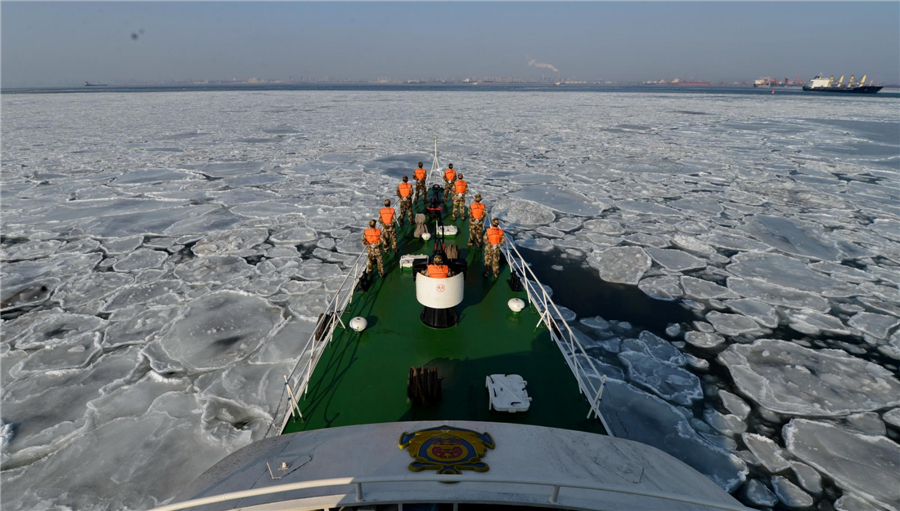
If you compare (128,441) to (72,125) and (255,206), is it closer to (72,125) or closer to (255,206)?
(255,206)

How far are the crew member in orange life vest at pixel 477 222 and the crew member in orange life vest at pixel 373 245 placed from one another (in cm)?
212

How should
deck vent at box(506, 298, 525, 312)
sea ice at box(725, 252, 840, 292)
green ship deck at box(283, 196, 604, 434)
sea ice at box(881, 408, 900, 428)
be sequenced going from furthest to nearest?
sea ice at box(725, 252, 840, 292)
deck vent at box(506, 298, 525, 312)
sea ice at box(881, 408, 900, 428)
green ship deck at box(283, 196, 604, 434)

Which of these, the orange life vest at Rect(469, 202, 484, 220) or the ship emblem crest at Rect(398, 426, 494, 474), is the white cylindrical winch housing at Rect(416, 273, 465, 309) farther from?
the orange life vest at Rect(469, 202, 484, 220)

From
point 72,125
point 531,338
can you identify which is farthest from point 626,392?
point 72,125

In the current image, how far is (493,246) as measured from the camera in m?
7.37

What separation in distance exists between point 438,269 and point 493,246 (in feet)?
7.21

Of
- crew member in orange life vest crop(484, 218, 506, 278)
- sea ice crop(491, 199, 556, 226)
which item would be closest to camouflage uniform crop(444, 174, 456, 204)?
sea ice crop(491, 199, 556, 226)

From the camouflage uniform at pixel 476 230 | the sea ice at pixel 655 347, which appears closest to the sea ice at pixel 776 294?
the sea ice at pixel 655 347

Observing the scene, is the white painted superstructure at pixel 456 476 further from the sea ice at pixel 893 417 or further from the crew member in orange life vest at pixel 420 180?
the crew member in orange life vest at pixel 420 180

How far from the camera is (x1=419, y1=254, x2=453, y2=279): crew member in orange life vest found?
5.39 meters

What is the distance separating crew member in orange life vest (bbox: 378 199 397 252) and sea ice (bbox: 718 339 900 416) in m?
6.45

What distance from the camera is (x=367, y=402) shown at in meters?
4.77

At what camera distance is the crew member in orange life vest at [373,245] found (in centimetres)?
726

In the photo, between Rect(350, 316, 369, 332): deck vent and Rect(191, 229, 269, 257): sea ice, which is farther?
Rect(191, 229, 269, 257): sea ice
